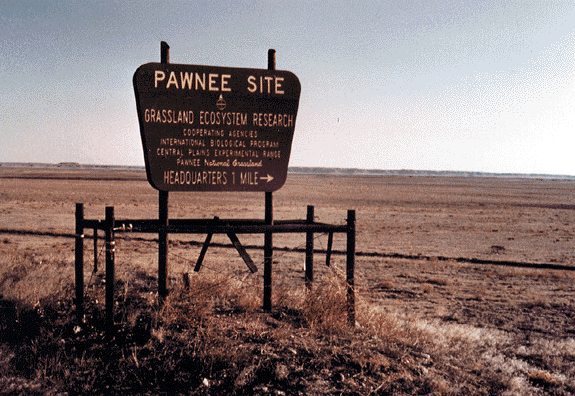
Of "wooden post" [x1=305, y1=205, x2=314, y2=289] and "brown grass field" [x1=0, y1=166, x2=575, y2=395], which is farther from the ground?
"wooden post" [x1=305, y1=205, x2=314, y2=289]

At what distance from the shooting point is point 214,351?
4.53 metres

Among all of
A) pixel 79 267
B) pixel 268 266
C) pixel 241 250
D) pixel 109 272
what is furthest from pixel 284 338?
pixel 79 267

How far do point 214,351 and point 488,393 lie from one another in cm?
305

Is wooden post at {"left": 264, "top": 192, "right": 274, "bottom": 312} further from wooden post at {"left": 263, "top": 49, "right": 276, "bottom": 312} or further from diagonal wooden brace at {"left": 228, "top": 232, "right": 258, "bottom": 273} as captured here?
diagonal wooden brace at {"left": 228, "top": 232, "right": 258, "bottom": 273}

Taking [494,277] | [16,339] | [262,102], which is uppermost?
[262,102]

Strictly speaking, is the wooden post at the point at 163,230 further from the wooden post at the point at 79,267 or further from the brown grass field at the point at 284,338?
the wooden post at the point at 79,267

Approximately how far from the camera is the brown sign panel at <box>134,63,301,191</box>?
5477 mm

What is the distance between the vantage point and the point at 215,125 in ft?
18.8

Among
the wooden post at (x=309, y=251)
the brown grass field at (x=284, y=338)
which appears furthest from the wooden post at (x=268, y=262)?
the wooden post at (x=309, y=251)

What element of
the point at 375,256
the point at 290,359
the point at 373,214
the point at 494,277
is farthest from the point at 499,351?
the point at 373,214

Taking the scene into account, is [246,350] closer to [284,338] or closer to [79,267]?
[284,338]

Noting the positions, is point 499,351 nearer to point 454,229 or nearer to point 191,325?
point 191,325

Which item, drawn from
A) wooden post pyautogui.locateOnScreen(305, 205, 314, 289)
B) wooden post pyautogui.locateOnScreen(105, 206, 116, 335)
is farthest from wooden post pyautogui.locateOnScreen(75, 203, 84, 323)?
wooden post pyautogui.locateOnScreen(305, 205, 314, 289)

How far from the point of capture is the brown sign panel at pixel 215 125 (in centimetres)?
548
